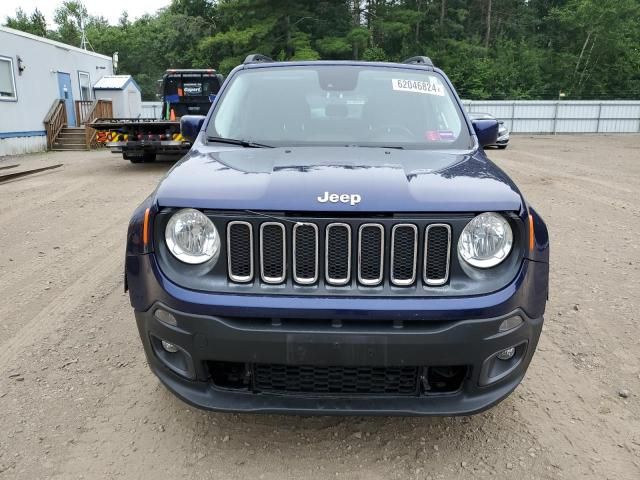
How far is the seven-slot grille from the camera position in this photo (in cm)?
217

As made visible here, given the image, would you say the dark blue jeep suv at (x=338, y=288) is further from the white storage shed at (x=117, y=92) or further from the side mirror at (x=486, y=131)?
the white storage shed at (x=117, y=92)

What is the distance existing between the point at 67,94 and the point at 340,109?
2195 cm

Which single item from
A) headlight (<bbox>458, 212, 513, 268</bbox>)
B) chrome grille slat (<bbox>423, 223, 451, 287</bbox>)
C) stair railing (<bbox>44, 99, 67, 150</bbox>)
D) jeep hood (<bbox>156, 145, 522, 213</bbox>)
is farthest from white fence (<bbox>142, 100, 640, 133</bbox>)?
chrome grille slat (<bbox>423, 223, 451, 287</bbox>)

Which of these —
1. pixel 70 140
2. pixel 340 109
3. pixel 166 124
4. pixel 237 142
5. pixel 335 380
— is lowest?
pixel 70 140

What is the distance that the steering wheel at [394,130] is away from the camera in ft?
10.9

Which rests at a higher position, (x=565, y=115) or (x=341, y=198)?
(x=341, y=198)

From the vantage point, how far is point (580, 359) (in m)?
3.41

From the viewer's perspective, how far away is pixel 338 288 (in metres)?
2.19

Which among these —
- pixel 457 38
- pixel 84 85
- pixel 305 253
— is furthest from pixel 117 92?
pixel 457 38

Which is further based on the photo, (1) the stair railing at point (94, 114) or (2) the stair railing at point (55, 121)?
(1) the stair railing at point (94, 114)

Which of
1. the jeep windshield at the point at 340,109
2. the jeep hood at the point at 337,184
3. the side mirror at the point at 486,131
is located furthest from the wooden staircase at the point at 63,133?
the jeep hood at the point at 337,184

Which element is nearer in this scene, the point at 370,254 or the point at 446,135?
the point at 370,254

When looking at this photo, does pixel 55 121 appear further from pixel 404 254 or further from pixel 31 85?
pixel 404 254

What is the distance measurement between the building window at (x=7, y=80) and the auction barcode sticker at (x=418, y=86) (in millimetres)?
17492
